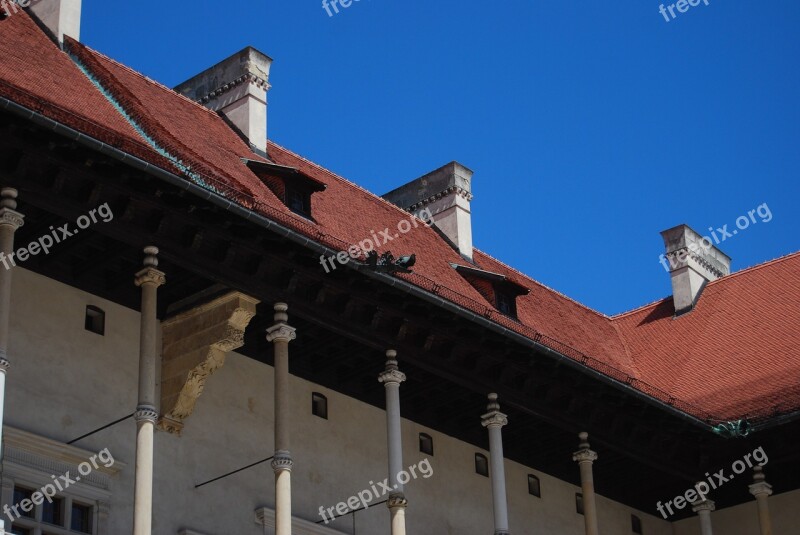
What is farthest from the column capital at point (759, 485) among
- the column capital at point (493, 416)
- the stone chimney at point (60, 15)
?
the stone chimney at point (60, 15)

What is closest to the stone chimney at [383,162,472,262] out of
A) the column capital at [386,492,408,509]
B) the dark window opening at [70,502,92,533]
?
the column capital at [386,492,408,509]

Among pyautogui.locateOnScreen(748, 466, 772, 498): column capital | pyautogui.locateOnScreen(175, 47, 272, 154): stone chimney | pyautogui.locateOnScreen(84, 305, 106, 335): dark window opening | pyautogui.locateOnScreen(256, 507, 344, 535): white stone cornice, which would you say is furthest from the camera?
pyautogui.locateOnScreen(748, 466, 772, 498): column capital

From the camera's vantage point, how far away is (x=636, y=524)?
31625mm

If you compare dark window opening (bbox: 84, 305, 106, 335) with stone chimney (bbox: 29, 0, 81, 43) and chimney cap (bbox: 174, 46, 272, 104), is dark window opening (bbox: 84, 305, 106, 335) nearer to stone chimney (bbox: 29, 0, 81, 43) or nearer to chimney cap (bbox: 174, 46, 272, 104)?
stone chimney (bbox: 29, 0, 81, 43)

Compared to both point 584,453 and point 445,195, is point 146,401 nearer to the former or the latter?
A: point 584,453

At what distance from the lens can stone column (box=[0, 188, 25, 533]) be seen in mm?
18797

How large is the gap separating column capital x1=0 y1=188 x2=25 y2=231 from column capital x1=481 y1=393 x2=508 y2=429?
8982 mm

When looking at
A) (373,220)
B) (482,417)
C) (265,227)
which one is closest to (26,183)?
(265,227)

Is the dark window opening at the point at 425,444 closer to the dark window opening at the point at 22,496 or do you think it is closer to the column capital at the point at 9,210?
the dark window opening at the point at 22,496

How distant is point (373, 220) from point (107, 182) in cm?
1005

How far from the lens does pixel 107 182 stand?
20812 mm

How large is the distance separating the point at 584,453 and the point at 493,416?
2389 mm

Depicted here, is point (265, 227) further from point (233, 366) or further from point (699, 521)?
point (699, 521)

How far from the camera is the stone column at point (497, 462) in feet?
82.5
